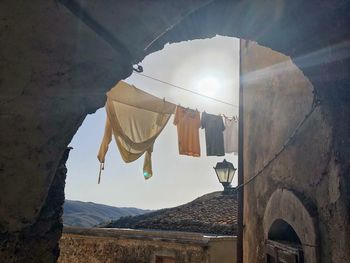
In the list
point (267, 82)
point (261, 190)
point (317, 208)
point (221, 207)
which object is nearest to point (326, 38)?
point (317, 208)

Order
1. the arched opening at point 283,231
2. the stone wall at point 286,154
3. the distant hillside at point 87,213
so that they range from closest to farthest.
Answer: the stone wall at point 286,154 < the arched opening at point 283,231 < the distant hillside at point 87,213

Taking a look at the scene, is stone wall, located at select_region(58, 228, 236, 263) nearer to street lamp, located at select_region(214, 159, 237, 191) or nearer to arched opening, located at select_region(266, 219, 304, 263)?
street lamp, located at select_region(214, 159, 237, 191)

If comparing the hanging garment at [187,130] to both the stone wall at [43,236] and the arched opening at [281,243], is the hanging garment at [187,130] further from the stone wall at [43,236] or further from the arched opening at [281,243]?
the stone wall at [43,236]

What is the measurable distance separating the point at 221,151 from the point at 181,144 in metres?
1.11

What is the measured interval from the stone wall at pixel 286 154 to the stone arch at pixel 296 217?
2 centimetres

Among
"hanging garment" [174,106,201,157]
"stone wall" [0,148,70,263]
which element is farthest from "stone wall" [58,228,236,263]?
"stone wall" [0,148,70,263]

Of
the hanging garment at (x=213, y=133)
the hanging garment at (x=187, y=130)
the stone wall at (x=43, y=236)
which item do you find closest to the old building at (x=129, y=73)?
the stone wall at (x=43, y=236)

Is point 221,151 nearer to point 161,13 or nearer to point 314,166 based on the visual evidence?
point 314,166

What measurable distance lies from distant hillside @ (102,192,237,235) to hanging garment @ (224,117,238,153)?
4.42ft

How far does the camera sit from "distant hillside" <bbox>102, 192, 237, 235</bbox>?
368 inches

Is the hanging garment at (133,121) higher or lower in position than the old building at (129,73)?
higher

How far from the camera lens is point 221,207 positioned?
36.8 feet

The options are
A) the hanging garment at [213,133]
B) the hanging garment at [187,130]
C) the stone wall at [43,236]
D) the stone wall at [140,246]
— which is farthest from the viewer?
the hanging garment at [187,130]

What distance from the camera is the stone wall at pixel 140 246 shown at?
7516mm
